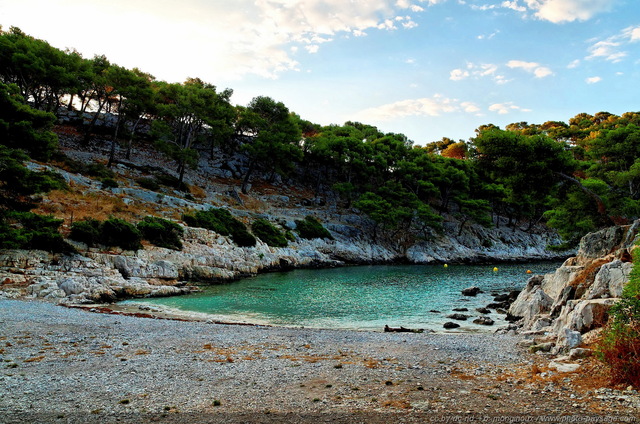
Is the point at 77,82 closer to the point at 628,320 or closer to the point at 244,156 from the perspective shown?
the point at 244,156

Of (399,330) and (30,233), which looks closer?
(399,330)

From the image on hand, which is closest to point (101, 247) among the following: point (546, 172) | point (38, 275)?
point (38, 275)

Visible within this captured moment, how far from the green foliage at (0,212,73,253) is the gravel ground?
10.1 m

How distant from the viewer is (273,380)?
7.54 m

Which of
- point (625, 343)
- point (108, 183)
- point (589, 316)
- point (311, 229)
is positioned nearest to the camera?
point (625, 343)

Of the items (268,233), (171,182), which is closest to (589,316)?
(268,233)

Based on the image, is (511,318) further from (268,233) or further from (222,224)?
(268,233)

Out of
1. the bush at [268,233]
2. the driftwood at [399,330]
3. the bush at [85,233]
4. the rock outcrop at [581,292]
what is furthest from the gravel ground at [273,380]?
the bush at [268,233]

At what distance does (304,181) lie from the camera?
73062mm

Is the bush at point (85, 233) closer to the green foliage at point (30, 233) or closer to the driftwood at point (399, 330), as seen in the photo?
the green foliage at point (30, 233)

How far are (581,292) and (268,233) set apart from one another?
3389 centimetres

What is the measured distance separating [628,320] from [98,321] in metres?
15.9

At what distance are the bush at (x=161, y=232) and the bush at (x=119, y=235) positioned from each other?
221 cm

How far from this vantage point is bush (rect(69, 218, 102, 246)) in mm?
24922
